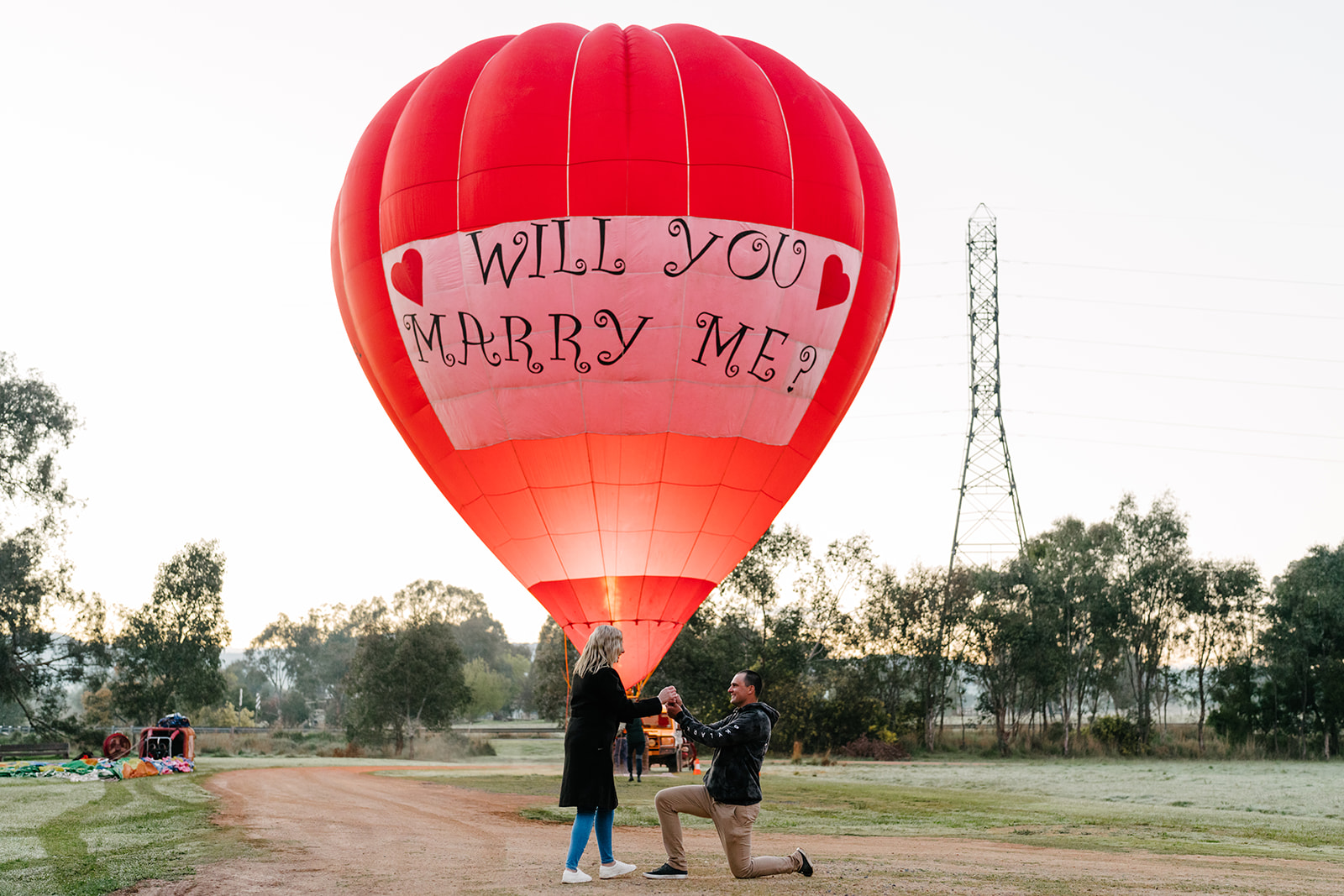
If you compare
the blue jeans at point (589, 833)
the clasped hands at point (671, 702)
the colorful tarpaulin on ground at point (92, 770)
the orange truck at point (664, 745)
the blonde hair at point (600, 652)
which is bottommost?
the colorful tarpaulin on ground at point (92, 770)

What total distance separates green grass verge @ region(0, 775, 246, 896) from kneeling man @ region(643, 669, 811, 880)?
13.0 ft

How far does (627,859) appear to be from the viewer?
9.66 meters

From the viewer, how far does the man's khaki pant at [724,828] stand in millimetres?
7871

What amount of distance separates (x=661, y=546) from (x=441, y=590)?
257 ft

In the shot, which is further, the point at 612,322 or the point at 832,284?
the point at 832,284

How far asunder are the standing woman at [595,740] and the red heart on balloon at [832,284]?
7376 millimetres

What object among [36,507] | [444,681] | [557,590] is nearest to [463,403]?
[557,590]

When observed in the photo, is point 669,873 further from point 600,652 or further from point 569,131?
point 569,131

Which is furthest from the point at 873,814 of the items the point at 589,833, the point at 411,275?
the point at 411,275

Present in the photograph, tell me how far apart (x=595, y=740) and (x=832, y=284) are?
8.22 metres

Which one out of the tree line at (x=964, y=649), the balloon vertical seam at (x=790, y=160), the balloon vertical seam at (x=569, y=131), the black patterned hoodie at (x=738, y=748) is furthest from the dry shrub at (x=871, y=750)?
the black patterned hoodie at (x=738, y=748)

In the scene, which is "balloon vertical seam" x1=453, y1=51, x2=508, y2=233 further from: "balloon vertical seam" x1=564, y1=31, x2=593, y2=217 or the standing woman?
the standing woman

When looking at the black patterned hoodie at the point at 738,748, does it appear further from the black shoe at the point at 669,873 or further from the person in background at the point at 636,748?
the person in background at the point at 636,748

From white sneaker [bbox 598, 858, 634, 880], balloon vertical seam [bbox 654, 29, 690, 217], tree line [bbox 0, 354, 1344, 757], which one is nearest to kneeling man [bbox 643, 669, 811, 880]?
white sneaker [bbox 598, 858, 634, 880]
